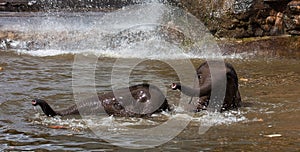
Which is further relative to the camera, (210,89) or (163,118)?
(210,89)

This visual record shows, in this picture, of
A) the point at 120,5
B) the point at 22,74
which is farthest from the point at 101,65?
the point at 120,5

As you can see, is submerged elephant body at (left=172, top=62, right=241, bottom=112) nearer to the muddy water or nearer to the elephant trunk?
the elephant trunk

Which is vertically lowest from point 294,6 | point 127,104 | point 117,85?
point 117,85

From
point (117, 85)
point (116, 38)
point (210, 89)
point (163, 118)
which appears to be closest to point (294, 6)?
point (116, 38)

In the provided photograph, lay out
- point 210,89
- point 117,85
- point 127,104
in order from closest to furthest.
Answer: point 127,104 → point 210,89 → point 117,85

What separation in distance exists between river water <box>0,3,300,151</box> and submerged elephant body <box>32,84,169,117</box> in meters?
0.10

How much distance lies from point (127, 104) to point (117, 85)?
1.92 m

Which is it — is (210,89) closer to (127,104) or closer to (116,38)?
(127,104)

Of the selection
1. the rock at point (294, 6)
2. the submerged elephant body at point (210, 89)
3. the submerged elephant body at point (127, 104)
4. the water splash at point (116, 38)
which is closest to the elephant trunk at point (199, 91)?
the submerged elephant body at point (210, 89)

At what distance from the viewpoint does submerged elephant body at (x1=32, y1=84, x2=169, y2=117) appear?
19.4ft

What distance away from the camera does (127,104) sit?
5.94m

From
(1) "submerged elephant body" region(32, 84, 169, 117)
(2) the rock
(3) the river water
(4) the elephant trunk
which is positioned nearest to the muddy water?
(3) the river water

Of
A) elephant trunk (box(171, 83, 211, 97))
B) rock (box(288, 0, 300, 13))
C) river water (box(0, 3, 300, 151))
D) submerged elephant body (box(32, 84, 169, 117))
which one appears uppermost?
rock (box(288, 0, 300, 13))

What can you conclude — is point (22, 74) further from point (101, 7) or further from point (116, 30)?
point (101, 7)
